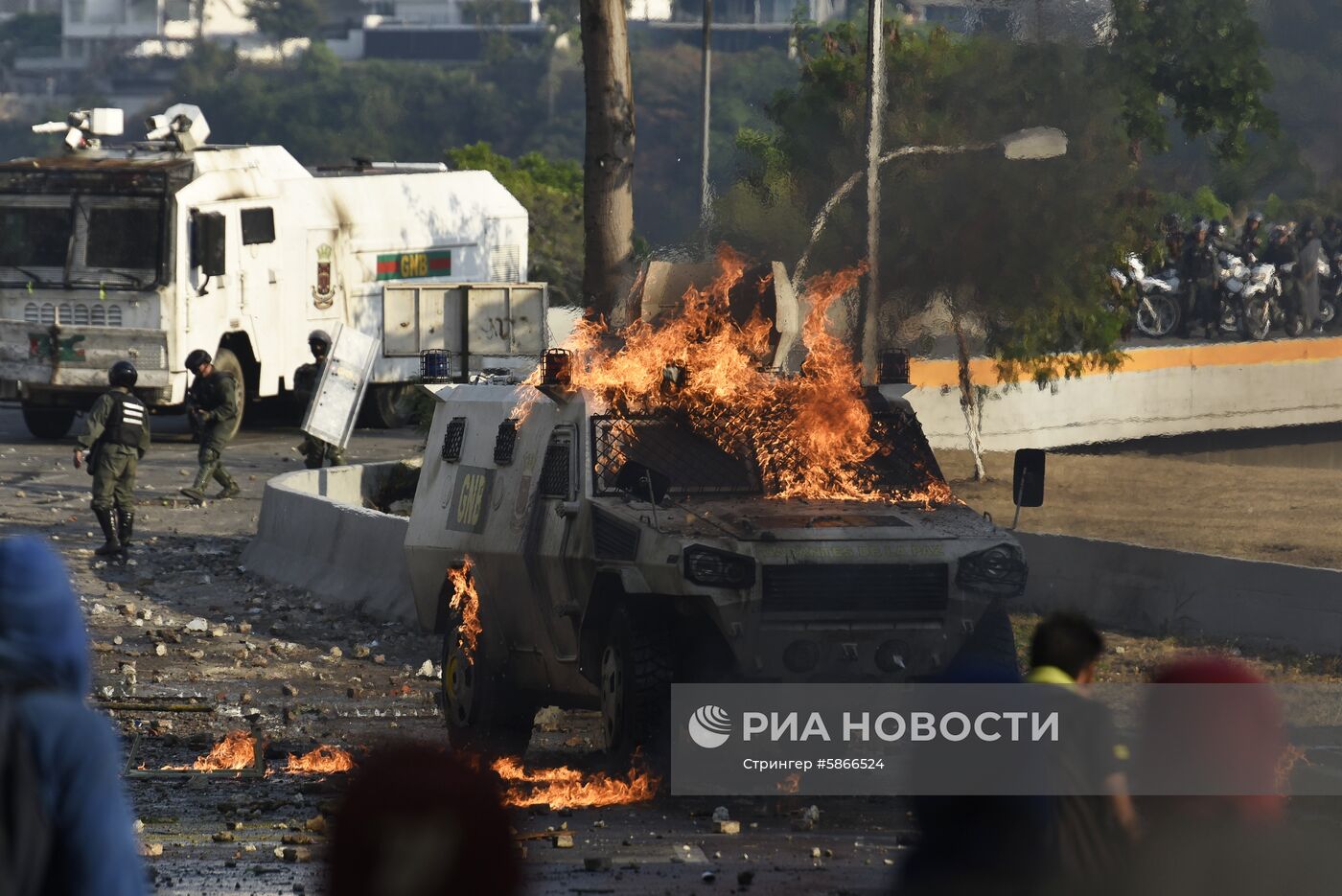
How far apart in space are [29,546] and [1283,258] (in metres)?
38.2

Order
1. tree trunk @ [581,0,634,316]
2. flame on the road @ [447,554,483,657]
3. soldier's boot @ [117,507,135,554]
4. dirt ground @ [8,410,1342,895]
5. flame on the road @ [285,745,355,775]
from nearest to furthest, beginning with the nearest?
dirt ground @ [8,410,1342,895] < flame on the road @ [285,745,355,775] < flame on the road @ [447,554,483,657] < soldier's boot @ [117,507,135,554] < tree trunk @ [581,0,634,316]

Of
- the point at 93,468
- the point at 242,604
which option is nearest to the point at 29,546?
the point at 242,604

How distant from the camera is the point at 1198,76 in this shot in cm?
2711

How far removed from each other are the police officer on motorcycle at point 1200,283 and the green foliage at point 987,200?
12801 millimetres

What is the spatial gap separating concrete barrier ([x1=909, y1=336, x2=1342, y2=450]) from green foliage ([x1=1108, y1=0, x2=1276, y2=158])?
3.80 m

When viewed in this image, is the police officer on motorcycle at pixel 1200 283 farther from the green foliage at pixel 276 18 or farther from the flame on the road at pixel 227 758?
the green foliage at pixel 276 18

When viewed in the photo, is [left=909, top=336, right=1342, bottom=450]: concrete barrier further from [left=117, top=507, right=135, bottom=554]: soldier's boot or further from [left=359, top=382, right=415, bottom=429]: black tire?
[left=117, top=507, right=135, bottom=554]: soldier's boot

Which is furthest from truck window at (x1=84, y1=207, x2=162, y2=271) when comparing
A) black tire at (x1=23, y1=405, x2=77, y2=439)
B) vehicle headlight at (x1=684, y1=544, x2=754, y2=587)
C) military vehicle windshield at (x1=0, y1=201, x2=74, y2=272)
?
vehicle headlight at (x1=684, y1=544, x2=754, y2=587)

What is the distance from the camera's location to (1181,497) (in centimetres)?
2528

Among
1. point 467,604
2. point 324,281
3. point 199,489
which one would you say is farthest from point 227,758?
point 324,281

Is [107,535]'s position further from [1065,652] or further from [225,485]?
[1065,652]

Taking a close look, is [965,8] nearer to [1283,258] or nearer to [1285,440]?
[1285,440]

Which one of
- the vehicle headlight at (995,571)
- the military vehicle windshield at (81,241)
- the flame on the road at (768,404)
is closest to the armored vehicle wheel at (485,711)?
the flame on the road at (768,404)

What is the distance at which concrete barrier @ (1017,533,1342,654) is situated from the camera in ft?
44.8
